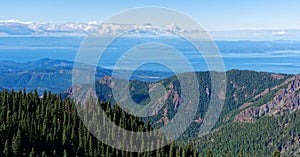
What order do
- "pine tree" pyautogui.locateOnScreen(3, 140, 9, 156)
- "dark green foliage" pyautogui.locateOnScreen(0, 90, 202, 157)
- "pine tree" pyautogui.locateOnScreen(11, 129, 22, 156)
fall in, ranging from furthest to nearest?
"dark green foliage" pyautogui.locateOnScreen(0, 90, 202, 157) < "pine tree" pyautogui.locateOnScreen(11, 129, 22, 156) < "pine tree" pyautogui.locateOnScreen(3, 140, 9, 156)


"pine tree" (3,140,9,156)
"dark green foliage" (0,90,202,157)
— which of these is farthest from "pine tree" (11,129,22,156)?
"pine tree" (3,140,9,156)

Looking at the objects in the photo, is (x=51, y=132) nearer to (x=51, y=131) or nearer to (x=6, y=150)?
(x=51, y=131)

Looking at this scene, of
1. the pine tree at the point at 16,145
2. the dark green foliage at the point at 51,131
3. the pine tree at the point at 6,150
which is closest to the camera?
the pine tree at the point at 6,150

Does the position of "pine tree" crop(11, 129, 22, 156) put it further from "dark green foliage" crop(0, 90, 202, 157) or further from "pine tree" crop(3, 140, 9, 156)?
"pine tree" crop(3, 140, 9, 156)

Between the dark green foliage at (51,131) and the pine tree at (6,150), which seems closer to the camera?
the pine tree at (6,150)

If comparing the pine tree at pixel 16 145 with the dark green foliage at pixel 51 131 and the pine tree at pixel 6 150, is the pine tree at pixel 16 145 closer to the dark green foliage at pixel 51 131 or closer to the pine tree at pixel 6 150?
the dark green foliage at pixel 51 131

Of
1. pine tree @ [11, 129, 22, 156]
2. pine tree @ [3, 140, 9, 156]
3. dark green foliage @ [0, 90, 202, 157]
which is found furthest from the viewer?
dark green foliage @ [0, 90, 202, 157]

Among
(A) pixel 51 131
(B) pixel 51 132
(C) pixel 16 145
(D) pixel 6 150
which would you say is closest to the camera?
(D) pixel 6 150

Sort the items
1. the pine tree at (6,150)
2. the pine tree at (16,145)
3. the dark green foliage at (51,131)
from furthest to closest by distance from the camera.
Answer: the dark green foliage at (51,131), the pine tree at (16,145), the pine tree at (6,150)

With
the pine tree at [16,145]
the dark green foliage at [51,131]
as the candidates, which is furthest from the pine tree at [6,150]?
the pine tree at [16,145]

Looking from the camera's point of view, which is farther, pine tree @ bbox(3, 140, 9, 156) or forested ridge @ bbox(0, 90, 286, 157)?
forested ridge @ bbox(0, 90, 286, 157)

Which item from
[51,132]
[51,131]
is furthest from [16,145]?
[51,131]

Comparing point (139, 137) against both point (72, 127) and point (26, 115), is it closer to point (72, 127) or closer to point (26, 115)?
point (72, 127)
